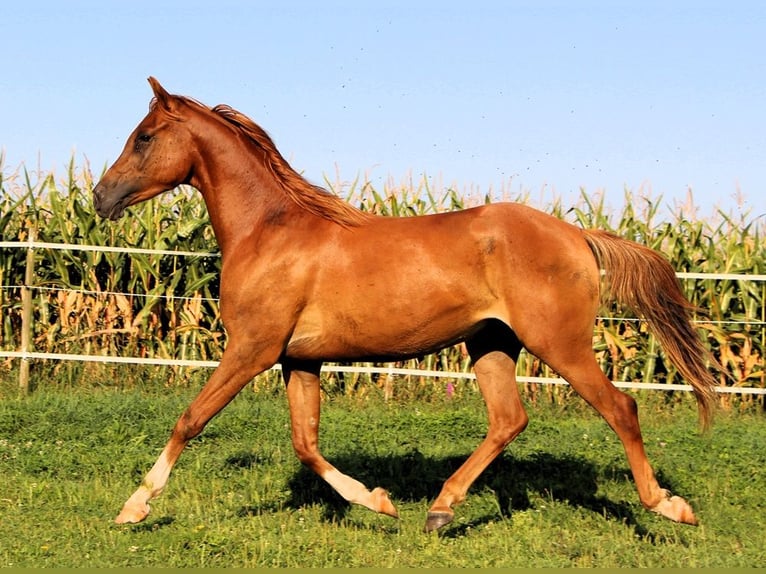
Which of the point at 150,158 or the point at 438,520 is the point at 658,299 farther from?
the point at 150,158

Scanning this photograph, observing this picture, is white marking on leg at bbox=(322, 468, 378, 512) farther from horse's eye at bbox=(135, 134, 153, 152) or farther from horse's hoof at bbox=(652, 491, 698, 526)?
horse's eye at bbox=(135, 134, 153, 152)

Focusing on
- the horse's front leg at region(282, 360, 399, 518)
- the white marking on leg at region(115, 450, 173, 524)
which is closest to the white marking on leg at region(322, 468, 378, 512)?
the horse's front leg at region(282, 360, 399, 518)

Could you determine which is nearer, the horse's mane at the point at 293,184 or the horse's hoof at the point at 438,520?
the horse's hoof at the point at 438,520

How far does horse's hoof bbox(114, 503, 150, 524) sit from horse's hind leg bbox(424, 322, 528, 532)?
175 cm

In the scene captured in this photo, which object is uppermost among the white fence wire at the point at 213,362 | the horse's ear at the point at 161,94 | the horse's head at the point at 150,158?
the horse's ear at the point at 161,94

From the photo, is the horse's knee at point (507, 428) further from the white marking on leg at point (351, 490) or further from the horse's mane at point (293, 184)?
the horse's mane at point (293, 184)

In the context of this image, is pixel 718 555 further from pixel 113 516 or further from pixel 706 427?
pixel 113 516

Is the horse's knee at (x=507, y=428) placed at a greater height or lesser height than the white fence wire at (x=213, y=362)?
lesser

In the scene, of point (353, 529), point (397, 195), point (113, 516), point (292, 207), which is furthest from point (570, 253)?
point (397, 195)

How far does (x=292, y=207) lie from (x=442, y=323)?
1.21 metres

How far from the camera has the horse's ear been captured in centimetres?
594

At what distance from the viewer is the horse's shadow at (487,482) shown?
6301 millimetres

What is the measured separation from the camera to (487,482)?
23.1ft

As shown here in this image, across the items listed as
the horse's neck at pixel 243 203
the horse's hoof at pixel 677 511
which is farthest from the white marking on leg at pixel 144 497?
the horse's hoof at pixel 677 511
